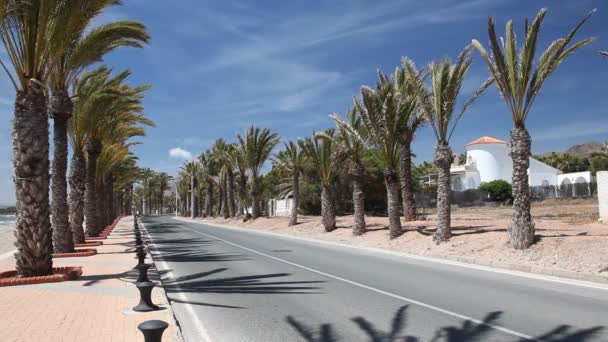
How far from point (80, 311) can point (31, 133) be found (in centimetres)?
531

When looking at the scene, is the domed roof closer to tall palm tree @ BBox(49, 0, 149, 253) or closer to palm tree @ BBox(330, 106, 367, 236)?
palm tree @ BBox(330, 106, 367, 236)

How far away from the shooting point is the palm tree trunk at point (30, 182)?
11.5 meters

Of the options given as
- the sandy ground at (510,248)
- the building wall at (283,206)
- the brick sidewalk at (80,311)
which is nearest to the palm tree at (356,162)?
the sandy ground at (510,248)

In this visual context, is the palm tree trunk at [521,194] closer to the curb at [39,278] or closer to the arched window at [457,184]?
the curb at [39,278]

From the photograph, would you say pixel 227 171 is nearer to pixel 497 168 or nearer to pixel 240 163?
pixel 240 163

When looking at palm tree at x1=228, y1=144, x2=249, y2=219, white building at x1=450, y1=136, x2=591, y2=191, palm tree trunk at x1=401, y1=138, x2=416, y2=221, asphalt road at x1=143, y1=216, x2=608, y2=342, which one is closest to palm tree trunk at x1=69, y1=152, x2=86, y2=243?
asphalt road at x1=143, y1=216, x2=608, y2=342

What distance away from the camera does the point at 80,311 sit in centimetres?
805

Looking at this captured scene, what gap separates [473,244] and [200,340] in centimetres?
1242

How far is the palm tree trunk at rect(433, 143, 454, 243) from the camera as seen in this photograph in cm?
1870

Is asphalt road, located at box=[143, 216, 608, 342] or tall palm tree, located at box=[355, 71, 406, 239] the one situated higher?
tall palm tree, located at box=[355, 71, 406, 239]

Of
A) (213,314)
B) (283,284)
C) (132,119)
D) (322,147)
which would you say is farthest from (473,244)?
(132,119)

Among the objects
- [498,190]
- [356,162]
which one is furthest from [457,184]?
[356,162]

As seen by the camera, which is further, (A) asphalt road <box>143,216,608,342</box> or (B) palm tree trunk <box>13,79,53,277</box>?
(B) palm tree trunk <box>13,79,53,277</box>

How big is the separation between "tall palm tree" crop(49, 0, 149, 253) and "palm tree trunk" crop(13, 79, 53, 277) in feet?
8.93
